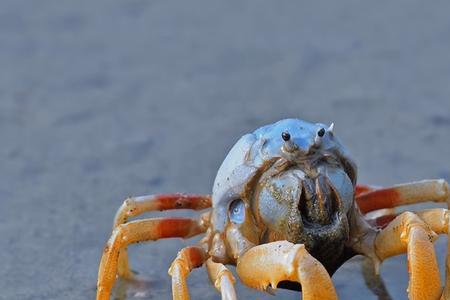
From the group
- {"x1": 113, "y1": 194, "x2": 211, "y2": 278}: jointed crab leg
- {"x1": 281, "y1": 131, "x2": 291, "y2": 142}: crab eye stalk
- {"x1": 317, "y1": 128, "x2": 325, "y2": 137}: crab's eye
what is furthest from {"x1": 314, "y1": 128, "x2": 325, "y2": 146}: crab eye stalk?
{"x1": 113, "y1": 194, "x2": 211, "y2": 278}: jointed crab leg

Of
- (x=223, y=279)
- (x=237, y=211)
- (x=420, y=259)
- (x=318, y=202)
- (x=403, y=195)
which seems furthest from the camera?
(x=403, y=195)

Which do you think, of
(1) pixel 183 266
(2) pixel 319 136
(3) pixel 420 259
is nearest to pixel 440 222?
(3) pixel 420 259

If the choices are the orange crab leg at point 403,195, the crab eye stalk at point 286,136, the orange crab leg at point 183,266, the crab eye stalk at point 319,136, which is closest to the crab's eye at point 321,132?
the crab eye stalk at point 319,136

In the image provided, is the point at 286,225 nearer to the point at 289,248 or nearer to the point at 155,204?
the point at 289,248

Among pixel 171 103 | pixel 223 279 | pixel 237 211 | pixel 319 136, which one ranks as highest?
pixel 171 103

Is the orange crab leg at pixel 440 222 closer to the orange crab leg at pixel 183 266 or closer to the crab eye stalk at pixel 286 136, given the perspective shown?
the crab eye stalk at pixel 286 136

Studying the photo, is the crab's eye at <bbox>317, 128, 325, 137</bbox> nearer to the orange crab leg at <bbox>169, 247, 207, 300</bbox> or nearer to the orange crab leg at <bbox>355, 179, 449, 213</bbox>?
the orange crab leg at <bbox>355, 179, 449, 213</bbox>
